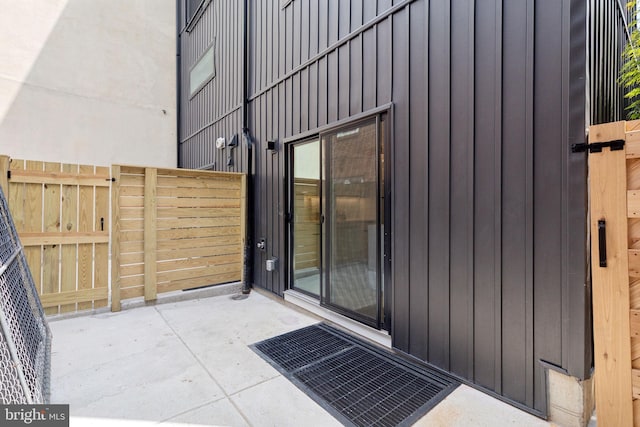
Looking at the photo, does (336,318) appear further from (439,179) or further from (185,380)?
(439,179)

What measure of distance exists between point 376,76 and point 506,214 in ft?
5.15

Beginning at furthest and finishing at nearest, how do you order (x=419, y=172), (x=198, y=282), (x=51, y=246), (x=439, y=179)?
1. (x=198, y=282)
2. (x=51, y=246)
3. (x=419, y=172)
4. (x=439, y=179)

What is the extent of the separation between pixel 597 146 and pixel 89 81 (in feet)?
27.8

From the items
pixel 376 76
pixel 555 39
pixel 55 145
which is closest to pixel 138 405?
pixel 376 76

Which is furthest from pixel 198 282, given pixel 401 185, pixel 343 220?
pixel 401 185

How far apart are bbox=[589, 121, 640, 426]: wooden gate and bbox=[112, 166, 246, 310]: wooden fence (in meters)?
3.84

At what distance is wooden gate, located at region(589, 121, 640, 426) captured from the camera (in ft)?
4.73

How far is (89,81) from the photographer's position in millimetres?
6402

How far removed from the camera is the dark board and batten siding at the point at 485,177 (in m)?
1.60

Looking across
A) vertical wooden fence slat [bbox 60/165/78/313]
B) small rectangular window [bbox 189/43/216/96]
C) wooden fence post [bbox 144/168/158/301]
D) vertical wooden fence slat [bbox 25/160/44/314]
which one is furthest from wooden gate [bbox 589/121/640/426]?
small rectangular window [bbox 189/43/216/96]

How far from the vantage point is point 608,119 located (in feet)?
7.73

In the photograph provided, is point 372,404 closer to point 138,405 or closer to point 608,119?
point 138,405

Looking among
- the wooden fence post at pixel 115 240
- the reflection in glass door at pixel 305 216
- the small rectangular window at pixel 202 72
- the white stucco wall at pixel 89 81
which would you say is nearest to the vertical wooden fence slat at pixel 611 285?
the reflection in glass door at pixel 305 216

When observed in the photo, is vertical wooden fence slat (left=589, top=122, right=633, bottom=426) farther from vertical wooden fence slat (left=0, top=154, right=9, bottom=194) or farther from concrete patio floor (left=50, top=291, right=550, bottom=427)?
vertical wooden fence slat (left=0, top=154, right=9, bottom=194)
